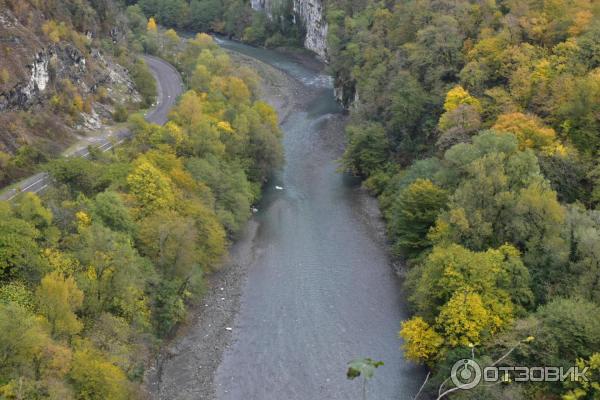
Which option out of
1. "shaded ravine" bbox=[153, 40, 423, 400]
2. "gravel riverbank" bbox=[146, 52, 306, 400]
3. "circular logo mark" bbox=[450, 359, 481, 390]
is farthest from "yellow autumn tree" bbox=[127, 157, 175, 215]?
"circular logo mark" bbox=[450, 359, 481, 390]

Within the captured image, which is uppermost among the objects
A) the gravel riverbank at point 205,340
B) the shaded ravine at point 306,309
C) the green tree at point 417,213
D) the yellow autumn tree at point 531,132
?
the yellow autumn tree at point 531,132

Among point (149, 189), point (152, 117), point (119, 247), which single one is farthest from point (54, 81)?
point (119, 247)

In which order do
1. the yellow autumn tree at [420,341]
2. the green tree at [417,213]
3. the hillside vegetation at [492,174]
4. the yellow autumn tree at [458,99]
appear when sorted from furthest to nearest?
the yellow autumn tree at [458,99]
the green tree at [417,213]
the yellow autumn tree at [420,341]
the hillside vegetation at [492,174]

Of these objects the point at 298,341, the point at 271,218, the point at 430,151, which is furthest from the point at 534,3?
the point at 298,341

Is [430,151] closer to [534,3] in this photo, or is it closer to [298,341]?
[534,3]

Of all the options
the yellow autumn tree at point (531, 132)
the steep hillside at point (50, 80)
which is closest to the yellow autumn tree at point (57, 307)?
the steep hillside at point (50, 80)

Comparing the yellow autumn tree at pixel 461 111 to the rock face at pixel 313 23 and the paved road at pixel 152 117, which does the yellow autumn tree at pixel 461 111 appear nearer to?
the paved road at pixel 152 117

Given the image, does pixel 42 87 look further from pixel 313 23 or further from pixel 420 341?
pixel 313 23
